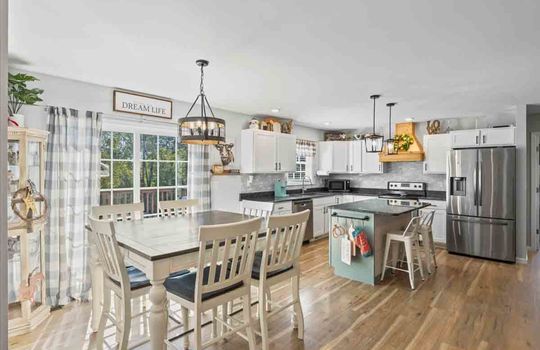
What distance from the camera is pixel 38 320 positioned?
2.71 m

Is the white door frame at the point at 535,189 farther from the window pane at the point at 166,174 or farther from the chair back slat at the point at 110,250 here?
the chair back slat at the point at 110,250

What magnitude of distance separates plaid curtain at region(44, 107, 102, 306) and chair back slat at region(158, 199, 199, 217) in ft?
2.54

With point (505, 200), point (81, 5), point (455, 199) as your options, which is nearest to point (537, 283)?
point (505, 200)

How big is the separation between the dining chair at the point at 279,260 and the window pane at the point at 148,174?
7.29ft

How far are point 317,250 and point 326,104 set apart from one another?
2396 millimetres

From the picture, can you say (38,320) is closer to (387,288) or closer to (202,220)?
(202,220)

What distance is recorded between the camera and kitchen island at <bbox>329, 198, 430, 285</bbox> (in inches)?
142

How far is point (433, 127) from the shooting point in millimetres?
5680

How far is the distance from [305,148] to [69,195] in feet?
14.7

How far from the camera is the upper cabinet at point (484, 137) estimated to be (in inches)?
181

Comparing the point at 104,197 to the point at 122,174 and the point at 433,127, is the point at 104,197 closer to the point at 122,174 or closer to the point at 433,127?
the point at 122,174

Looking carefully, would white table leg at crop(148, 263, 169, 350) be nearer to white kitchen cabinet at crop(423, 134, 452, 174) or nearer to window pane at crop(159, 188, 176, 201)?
window pane at crop(159, 188, 176, 201)

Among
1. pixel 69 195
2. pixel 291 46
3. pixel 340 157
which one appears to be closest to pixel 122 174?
pixel 69 195

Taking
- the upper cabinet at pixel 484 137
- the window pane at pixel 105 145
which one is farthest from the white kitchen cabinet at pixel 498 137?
the window pane at pixel 105 145
